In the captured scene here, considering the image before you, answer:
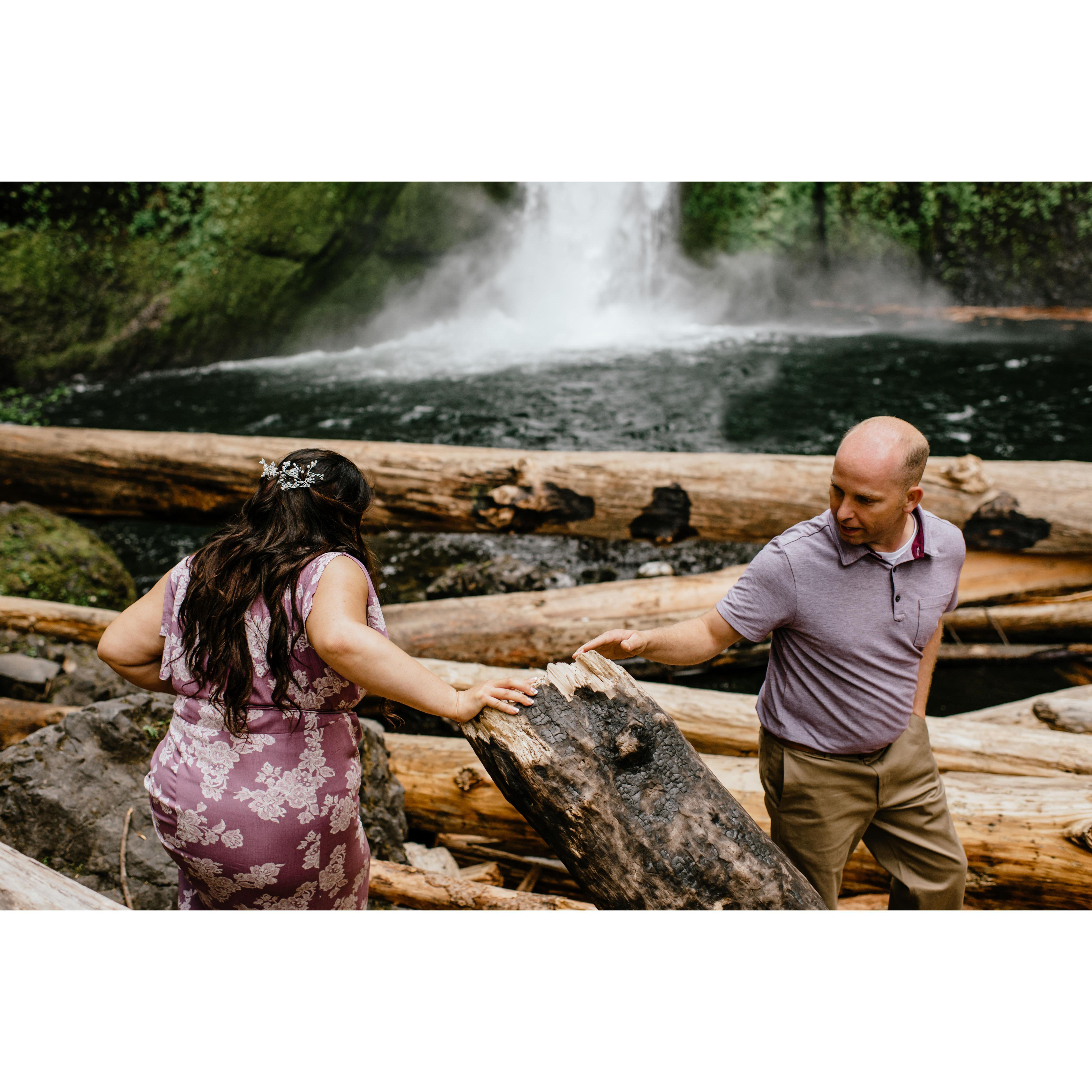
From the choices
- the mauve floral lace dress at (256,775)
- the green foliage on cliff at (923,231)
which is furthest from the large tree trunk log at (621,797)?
the green foliage on cliff at (923,231)

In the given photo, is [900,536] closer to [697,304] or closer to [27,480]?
[27,480]

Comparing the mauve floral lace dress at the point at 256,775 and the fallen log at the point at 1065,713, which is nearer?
the mauve floral lace dress at the point at 256,775

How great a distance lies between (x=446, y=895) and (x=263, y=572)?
1364 millimetres

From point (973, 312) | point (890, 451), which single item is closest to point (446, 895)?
point (890, 451)

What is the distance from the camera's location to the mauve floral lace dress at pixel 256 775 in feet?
5.42

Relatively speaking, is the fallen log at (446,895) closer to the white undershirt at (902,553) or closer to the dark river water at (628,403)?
the white undershirt at (902,553)

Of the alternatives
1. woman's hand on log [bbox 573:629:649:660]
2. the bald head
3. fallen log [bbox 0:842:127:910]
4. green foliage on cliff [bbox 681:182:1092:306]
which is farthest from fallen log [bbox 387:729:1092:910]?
green foliage on cliff [bbox 681:182:1092:306]

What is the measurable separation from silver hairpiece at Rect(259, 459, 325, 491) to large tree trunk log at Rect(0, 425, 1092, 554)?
261 cm

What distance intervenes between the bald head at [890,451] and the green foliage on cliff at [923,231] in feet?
24.3

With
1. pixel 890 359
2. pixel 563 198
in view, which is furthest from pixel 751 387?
pixel 563 198

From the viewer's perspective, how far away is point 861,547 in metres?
1.87

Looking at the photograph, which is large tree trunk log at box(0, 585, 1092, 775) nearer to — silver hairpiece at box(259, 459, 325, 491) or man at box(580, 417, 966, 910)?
man at box(580, 417, 966, 910)

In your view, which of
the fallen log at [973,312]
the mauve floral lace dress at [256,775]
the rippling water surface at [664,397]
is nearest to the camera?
the mauve floral lace dress at [256,775]

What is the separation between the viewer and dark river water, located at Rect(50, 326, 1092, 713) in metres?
6.25
